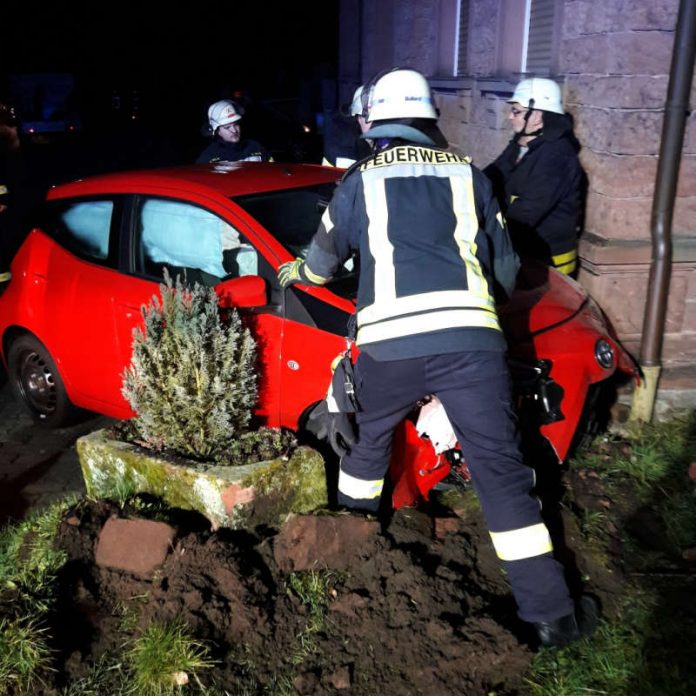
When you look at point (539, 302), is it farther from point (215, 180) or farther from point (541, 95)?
point (215, 180)

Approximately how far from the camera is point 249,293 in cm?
360

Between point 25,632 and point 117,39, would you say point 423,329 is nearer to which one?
point 25,632

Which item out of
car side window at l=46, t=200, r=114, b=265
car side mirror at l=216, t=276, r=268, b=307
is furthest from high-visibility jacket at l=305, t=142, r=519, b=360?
car side window at l=46, t=200, r=114, b=265

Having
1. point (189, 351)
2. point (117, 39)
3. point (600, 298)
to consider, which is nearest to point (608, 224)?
point (600, 298)

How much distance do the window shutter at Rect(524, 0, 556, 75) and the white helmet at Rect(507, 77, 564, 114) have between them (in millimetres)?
869

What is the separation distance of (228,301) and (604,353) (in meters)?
1.78

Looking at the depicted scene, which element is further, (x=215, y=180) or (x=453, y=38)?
(x=453, y=38)

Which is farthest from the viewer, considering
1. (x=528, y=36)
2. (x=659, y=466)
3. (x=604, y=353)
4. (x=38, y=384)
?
(x=528, y=36)

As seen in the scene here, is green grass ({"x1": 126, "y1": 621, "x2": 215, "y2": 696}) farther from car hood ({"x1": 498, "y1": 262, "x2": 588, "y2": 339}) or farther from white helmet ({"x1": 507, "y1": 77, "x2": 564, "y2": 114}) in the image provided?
white helmet ({"x1": 507, "y1": 77, "x2": 564, "y2": 114})

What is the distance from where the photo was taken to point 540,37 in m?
6.20

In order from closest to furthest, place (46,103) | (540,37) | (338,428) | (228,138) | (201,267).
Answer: (338,428) < (201,267) < (540,37) < (228,138) < (46,103)

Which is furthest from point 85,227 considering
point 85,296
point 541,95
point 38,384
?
point 541,95

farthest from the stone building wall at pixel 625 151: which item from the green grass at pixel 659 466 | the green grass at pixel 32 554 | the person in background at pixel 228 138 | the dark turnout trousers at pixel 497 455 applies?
the green grass at pixel 32 554

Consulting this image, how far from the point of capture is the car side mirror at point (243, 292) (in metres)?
3.60
